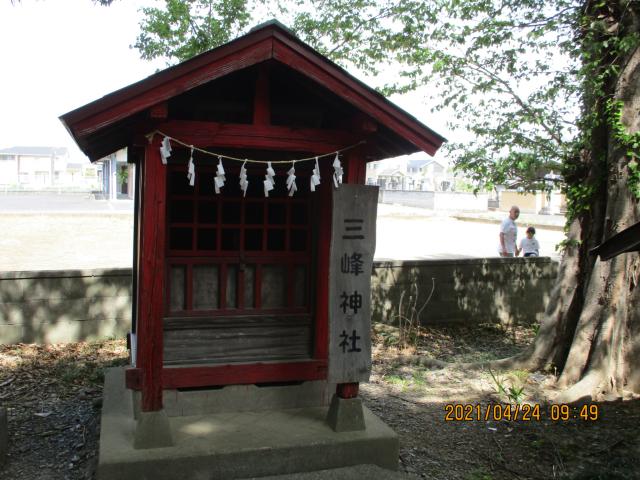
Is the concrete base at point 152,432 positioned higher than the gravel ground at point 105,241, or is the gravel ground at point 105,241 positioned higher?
the gravel ground at point 105,241

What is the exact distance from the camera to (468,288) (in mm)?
12531

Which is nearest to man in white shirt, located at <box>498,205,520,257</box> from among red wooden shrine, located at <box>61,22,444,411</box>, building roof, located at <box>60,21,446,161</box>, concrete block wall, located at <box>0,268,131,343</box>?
concrete block wall, located at <box>0,268,131,343</box>

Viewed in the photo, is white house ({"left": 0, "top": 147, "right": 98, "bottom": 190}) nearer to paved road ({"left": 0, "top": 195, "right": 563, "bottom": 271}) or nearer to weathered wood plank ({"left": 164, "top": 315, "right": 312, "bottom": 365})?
paved road ({"left": 0, "top": 195, "right": 563, "bottom": 271})

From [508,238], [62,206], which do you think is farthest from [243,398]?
[62,206]

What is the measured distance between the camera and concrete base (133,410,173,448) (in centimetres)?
493

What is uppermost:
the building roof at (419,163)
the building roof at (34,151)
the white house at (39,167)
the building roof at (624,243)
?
the building roof at (419,163)

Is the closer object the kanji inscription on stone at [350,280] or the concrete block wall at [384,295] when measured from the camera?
the kanji inscription on stone at [350,280]

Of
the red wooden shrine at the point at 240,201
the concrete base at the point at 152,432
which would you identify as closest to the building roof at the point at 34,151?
the red wooden shrine at the point at 240,201

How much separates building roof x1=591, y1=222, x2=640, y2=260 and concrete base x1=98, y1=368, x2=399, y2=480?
258cm

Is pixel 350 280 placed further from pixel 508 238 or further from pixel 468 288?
pixel 508 238

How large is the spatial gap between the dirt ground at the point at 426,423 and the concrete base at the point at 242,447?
0.53m

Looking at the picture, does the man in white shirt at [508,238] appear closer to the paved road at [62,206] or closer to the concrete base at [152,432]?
the concrete base at [152,432]

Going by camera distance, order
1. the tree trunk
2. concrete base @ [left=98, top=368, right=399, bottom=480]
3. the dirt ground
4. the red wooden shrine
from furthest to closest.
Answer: the tree trunk → the dirt ground → the red wooden shrine → concrete base @ [left=98, top=368, right=399, bottom=480]

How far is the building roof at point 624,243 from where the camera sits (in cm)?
380
